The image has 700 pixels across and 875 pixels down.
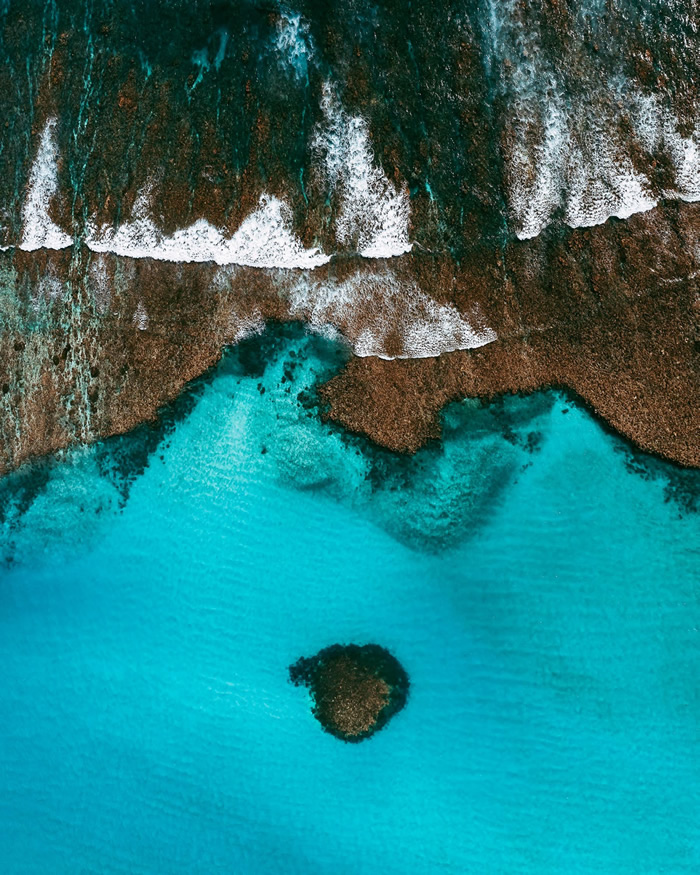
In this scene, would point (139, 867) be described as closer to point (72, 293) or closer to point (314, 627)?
point (314, 627)

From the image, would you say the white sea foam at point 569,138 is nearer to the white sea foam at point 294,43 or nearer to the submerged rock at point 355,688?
the white sea foam at point 294,43

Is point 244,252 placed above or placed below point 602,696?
above

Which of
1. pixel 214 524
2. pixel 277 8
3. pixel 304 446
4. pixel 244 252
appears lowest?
pixel 214 524

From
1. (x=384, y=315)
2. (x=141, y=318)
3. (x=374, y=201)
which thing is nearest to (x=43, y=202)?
(x=141, y=318)

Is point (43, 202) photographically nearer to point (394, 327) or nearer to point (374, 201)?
point (374, 201)

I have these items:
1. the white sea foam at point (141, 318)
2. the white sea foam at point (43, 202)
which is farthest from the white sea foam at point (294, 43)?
the white sea foam at point (141, 318)

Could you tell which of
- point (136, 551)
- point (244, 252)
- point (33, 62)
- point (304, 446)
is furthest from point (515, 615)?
point (33, 62)
